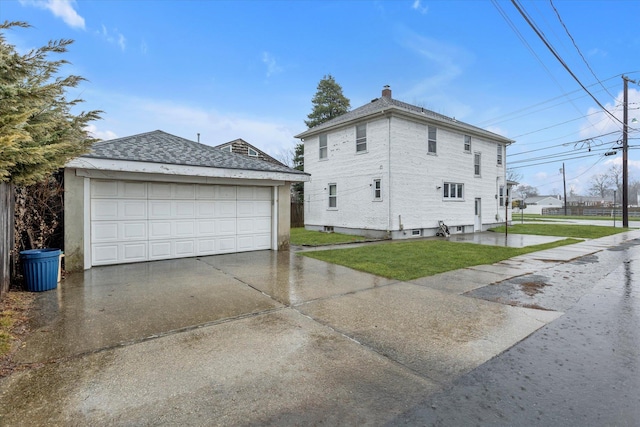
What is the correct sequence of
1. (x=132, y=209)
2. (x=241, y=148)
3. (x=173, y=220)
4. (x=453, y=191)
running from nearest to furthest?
(x=132, y=209)
(x=173, y=220)
(x=453, y=191)
(x=241, y=148)

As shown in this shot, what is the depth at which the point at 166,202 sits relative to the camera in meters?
8.94

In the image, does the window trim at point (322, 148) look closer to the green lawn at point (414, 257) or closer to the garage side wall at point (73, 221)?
the green lawn at point (414, 257)

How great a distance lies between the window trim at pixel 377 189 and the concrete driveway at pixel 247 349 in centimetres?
860

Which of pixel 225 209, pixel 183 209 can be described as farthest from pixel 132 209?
pixel 225 209

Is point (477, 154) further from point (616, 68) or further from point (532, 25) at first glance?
→ point (532, 25)

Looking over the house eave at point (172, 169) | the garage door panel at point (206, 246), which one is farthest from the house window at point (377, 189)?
the garage door panel at point (206, 246)

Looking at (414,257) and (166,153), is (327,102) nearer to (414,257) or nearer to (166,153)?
(166,153)

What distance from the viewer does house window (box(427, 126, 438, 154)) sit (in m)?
16.3

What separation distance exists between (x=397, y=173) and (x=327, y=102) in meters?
19.7

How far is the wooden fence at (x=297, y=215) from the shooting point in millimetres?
20109

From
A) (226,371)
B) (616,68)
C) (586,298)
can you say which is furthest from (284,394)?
(616,68)

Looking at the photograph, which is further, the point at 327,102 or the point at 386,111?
the point at 327,102

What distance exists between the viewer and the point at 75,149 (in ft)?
17.1

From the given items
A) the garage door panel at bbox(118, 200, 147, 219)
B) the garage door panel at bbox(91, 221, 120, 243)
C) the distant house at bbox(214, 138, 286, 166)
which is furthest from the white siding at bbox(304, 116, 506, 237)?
the garage door panel at bbox(91, 221, 120, 243)
